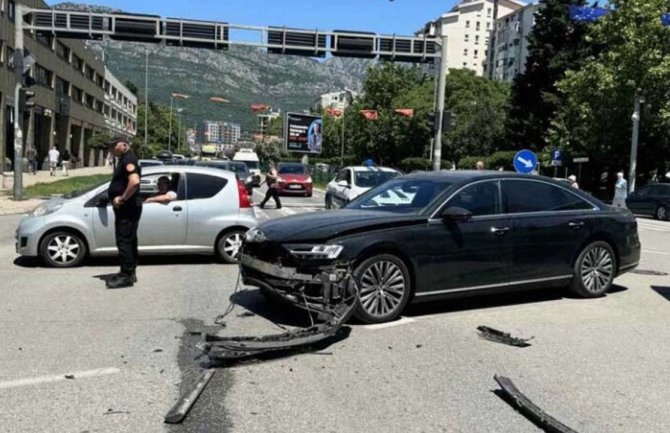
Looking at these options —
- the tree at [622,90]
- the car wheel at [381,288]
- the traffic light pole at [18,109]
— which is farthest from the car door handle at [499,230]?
the tree at [622,90]

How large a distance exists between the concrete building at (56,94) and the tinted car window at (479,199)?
3172 centimetres

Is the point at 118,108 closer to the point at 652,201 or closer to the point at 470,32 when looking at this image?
the point at 470,32

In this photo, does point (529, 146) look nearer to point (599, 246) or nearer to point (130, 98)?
point (599, 246)

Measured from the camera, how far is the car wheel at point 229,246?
10906mm

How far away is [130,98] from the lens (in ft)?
412

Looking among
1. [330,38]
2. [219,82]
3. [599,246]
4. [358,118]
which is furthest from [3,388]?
[219,82]

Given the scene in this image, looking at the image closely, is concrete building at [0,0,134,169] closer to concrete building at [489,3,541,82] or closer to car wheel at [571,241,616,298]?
car wheel at [571,241,616,298]

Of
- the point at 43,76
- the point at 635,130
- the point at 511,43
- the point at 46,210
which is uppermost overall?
the point at 511,43

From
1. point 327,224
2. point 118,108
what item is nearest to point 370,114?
point 118,108

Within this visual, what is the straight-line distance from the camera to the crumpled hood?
6715 millimetres

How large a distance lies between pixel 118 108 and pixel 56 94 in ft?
164

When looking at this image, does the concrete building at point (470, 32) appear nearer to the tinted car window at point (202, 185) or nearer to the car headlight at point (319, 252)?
the tinted car window at point (202, 185)

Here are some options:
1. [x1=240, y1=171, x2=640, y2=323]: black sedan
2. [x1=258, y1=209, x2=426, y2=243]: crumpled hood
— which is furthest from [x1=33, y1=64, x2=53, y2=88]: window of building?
[x1=240, y1=171, x2=640, y2=323]: black sedan

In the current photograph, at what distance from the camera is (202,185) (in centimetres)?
1086
